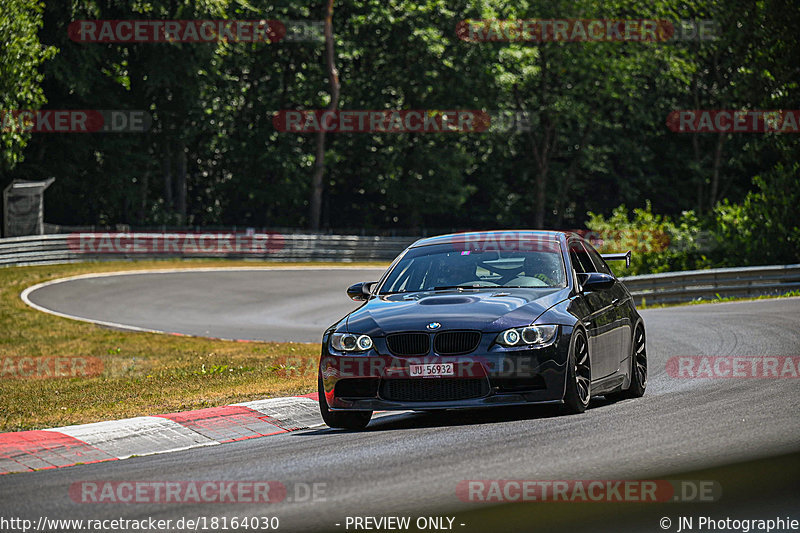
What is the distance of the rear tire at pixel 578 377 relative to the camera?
30.5 feet

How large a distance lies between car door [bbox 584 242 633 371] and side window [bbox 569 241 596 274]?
12cm

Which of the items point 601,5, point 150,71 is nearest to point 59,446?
point 150,71

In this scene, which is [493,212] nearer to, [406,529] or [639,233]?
[639,233]

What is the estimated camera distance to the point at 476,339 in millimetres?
9086

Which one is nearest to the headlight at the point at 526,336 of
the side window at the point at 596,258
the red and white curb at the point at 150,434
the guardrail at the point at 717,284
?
the red and white curb at the point at 150,434

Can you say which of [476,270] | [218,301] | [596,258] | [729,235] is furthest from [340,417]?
[729,235]

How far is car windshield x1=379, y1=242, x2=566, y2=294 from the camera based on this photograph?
10375mm

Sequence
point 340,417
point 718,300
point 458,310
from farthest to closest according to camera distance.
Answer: point 718,300 → point 340,417 → point 458,310

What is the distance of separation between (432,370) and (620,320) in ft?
8.49

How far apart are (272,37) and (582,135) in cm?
1937

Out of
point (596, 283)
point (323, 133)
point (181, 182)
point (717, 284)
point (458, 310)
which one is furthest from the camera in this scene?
point (181, 182)

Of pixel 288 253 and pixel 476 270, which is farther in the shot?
pixel 288 253

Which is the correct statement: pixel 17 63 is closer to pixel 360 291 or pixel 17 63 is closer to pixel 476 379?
pixel 360 291

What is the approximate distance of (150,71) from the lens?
49375 mm
